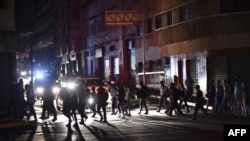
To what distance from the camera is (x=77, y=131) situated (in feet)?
55.8

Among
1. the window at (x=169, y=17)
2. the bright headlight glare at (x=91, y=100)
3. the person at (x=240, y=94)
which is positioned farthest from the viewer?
the window at (x=169, y=17)

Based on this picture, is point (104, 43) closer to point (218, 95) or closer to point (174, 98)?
point (174, 98)

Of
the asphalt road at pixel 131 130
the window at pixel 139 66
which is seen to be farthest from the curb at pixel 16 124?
the window at pixel 139 66

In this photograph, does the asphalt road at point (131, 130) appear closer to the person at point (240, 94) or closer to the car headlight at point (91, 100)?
the person at point (240, 94)

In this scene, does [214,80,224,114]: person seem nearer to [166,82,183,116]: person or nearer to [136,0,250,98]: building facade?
[166,82,183,116]: person

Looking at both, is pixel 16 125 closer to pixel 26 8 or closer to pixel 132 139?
pixel 132 139

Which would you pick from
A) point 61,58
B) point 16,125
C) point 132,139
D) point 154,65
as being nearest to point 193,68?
point 154,65

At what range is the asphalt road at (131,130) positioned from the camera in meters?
15.1

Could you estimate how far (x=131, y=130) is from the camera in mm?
16969

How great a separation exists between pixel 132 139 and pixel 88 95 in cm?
931

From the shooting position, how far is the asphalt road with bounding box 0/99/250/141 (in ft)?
49.4

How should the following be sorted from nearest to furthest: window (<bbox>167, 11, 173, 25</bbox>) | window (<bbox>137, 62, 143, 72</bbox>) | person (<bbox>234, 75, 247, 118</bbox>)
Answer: person (<bbox>234, 75, 247, 118</bbox>) → window (<bbox>167, 11, 173, 25</bbox>) → window (<bbox>137, 62, 143, 72</bbox>)

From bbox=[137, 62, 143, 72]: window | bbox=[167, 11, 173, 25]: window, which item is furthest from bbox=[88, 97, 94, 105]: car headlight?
bbox=[137, 62, 143, 72]: window

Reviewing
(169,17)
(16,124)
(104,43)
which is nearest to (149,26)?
(169,17)
